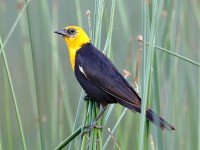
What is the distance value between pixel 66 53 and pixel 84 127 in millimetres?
2632

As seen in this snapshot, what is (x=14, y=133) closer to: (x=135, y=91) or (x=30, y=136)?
(x=30, y=136)

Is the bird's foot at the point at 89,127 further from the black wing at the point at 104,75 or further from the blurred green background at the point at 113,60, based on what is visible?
the black wing at the point at 104,75

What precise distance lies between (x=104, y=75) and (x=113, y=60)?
2.47 ft

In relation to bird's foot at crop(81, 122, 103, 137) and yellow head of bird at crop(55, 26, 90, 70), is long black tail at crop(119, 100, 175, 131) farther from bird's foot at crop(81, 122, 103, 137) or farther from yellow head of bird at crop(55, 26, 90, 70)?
yellow head of bird at crop(55, 26, 90, 70)

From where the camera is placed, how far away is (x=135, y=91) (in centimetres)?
275

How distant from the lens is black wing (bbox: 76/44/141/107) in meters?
2.75

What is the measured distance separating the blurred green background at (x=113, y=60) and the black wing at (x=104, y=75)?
0.13m

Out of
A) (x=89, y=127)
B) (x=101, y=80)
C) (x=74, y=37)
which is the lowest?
(x=89, y=127)

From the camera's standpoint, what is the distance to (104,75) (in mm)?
2891

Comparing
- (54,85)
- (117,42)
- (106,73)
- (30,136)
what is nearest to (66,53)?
(117,42)

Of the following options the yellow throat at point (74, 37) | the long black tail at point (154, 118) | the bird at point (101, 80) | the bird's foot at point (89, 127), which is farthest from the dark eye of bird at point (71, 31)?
the bird's foot at point (89, 127)

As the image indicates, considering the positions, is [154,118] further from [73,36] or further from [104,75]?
[73,36]

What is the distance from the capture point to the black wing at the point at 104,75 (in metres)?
2.75

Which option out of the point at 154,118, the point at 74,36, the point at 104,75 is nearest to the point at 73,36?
Answer: the point at 74,36
